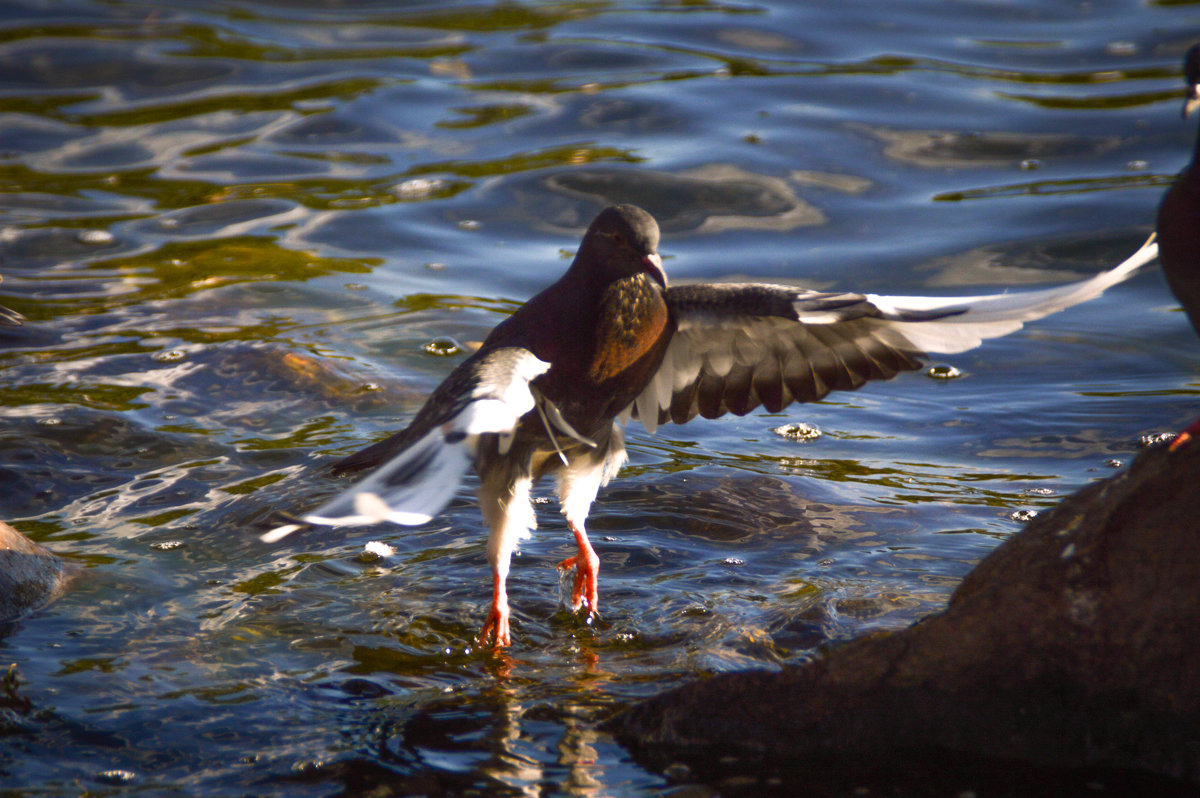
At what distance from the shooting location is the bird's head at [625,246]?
391cm

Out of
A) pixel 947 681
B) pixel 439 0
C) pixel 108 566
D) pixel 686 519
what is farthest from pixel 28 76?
pixel 947 681

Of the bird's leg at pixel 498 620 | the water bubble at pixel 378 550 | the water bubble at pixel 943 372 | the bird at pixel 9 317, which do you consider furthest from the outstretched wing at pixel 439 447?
the water bubble at pixel 943 372

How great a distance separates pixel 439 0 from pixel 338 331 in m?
7.29

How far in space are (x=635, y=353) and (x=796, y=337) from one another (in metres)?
0.64

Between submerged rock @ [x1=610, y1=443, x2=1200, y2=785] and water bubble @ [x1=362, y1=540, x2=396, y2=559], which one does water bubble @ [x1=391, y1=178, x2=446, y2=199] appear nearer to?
water bubble @ [x1=362, y1=540, x2=396, y2=559]

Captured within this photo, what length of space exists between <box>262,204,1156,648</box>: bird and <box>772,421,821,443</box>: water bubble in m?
1.46

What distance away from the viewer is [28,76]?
10.8m

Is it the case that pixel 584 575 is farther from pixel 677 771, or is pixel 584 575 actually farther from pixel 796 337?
pixel 677 771

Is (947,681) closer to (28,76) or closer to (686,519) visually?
(686,519)

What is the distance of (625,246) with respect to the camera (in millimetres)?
3951

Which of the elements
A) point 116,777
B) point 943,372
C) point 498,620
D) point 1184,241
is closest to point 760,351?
point 498,620

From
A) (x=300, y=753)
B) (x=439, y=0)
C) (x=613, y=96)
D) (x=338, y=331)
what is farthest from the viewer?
(x=439, y=0)

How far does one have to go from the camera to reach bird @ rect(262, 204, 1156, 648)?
3643 mm

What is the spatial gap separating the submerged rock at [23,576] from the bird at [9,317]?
2355 millimetres
